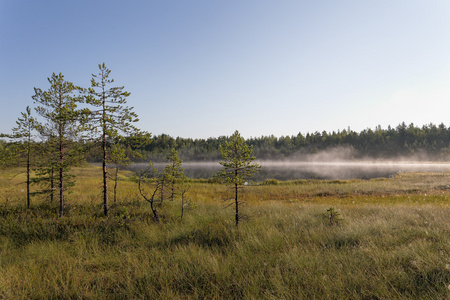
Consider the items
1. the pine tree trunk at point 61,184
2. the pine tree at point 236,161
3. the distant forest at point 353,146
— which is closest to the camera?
the pine tree at point 236,161

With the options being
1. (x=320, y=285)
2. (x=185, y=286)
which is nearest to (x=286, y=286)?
(x=320, y=285)

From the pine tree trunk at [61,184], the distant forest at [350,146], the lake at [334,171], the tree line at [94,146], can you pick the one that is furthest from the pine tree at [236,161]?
the distant forest at [350,146]

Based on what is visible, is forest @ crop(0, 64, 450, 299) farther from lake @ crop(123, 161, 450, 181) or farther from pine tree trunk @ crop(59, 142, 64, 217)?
lake @ crop(123, 161, 450, 181)

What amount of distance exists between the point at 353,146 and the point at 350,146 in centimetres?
376

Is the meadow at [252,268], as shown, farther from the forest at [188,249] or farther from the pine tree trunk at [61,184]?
the pine tree trunk at [61,184]

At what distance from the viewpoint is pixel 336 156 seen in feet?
515

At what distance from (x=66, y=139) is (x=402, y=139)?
188 metres

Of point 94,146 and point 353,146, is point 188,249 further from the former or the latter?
point 353,146

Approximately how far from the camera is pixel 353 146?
530 ft

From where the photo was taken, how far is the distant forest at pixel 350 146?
13312 cm

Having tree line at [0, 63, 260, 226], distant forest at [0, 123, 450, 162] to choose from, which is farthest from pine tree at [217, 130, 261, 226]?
distant forest at [0, 123, 450, 162]

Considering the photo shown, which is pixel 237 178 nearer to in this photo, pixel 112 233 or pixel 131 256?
pixel 131 256

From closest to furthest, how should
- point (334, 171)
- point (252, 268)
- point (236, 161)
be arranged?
point (252, 268) < point (236, 161) < point (334, 171)

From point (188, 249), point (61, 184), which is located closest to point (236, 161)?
point (188, 249)
